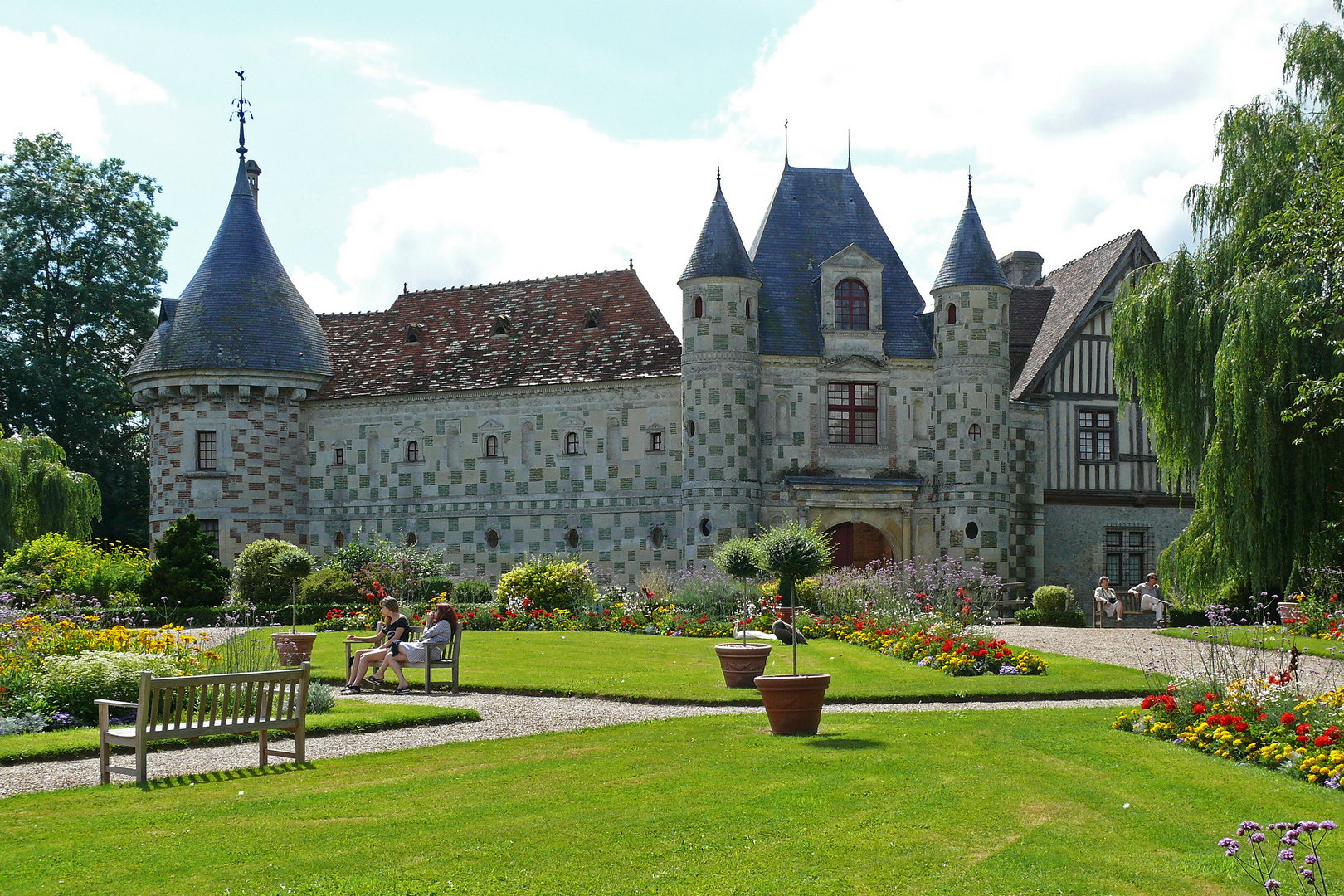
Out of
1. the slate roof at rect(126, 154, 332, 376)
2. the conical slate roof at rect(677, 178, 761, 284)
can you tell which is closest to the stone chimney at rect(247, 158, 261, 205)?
the slate roof at rect(126, 154, 332, 376)

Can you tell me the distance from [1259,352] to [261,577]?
21.1 meters

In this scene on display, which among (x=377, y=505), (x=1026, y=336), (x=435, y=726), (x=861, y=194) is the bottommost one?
(x=435, y=726)

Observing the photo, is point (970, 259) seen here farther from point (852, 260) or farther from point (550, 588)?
point (550, 588)

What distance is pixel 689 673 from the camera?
16.5m

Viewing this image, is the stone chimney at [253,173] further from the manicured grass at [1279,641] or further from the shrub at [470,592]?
the manicured grass at [1279,641]

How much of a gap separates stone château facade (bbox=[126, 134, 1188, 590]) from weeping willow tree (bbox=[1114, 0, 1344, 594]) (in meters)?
9.43

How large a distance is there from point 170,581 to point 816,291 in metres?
16.4

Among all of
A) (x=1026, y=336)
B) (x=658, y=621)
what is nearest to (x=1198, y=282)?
(x=658, y=621)

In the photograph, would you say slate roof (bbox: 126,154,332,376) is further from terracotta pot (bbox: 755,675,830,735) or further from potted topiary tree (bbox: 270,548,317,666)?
terracotta pot (bbox: 755,675,830,735)

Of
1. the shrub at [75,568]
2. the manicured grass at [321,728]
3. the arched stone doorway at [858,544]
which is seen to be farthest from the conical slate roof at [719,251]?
the manicured grass at [321,728]

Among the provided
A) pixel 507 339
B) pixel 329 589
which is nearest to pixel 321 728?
pixel 329 589

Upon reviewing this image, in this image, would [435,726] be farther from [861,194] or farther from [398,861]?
[861,194]

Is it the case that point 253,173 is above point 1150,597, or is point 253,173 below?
above

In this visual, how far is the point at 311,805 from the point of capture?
8328 mm
